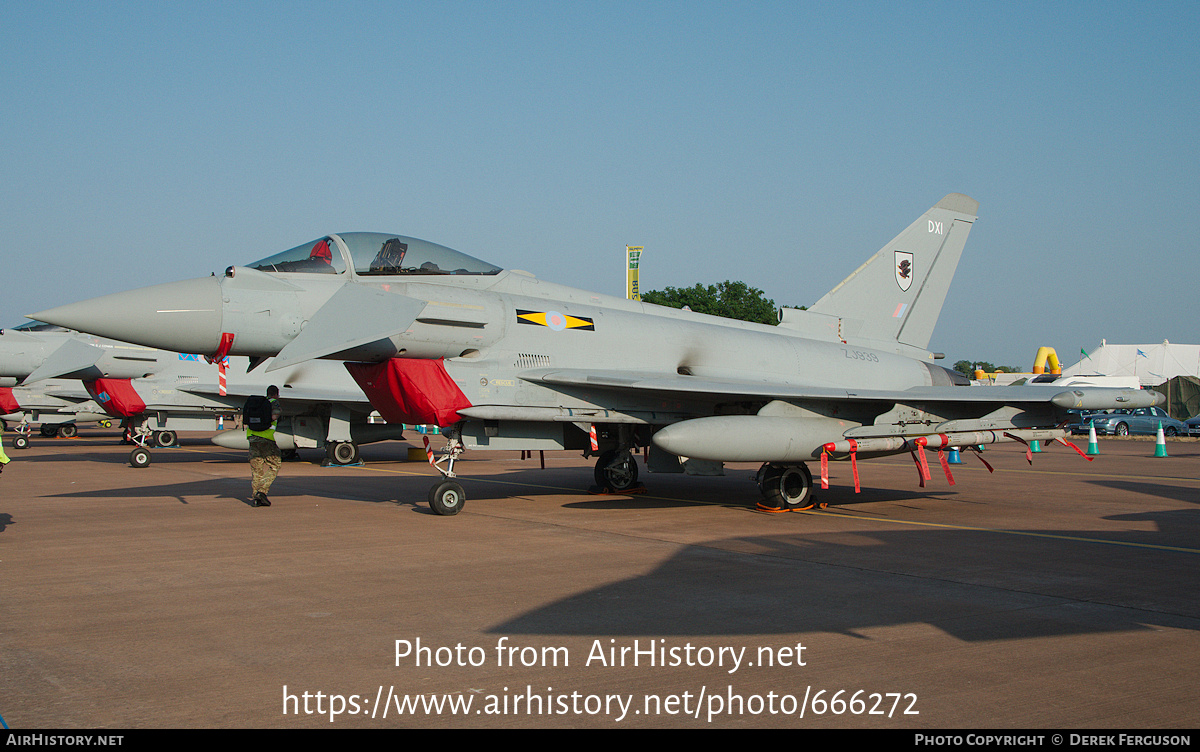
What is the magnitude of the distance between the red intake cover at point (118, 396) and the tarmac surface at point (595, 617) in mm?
10375

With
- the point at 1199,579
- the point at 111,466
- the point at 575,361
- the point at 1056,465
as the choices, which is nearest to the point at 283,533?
the point at 575,361

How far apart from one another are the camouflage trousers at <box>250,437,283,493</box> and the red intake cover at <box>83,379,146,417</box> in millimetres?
10905

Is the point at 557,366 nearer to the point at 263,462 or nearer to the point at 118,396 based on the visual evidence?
the point at 263,462

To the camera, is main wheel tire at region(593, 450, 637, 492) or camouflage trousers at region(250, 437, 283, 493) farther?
main wheel tire at region(593, 450, 637, 492)

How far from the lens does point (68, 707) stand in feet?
11.6

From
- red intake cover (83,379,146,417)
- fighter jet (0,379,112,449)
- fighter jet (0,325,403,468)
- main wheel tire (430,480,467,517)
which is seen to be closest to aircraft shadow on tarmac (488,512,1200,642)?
main wheel tire (430,480,467,517)

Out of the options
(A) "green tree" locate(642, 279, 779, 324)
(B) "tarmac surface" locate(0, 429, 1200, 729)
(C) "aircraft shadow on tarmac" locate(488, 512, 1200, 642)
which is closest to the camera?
(B) "tarmac surface" locate(0, 429, 1200, 729)

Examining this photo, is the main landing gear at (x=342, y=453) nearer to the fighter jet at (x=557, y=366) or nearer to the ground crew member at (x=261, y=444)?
the ground crew member at (x=261, y=444)

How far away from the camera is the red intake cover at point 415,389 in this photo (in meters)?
9.48

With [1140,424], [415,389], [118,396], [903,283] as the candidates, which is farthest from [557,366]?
[1140,424]

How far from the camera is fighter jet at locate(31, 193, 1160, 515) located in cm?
861

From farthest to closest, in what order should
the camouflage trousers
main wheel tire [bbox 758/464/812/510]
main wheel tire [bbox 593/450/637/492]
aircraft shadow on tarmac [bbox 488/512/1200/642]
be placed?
main wheel tire [bbox 593/450/637/492] → main wheel tire [bbox 758/464/812/510] → the camouflage trousers → aircraft shadow on tarmac [bbox 488/512/1200/642]

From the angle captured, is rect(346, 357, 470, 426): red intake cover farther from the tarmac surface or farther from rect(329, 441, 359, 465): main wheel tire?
rect(329, 441, 359, 465): main wheel tire

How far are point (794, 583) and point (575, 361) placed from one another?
16.5 ft
